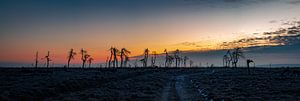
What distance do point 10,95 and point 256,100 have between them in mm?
19130

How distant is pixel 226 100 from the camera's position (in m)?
30.0

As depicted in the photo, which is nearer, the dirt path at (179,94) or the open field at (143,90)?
the dirt path at (179,94)

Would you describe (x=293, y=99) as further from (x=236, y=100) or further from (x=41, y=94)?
(x=41, y=94)

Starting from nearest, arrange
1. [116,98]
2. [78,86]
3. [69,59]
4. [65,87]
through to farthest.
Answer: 1. [116,98]
2. [65,87]
3. [78,86]
4. [69,59]

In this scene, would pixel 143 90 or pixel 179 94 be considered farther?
pixel 143 90

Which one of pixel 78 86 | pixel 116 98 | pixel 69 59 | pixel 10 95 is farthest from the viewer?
pixel 69 59

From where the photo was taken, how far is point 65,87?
40000 millimetres

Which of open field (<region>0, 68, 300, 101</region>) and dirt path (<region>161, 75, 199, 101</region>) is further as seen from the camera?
open field (<region>0, 68, 300, 101</region>)

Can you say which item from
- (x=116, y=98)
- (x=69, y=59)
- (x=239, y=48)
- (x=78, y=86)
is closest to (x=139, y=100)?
(x=116, y=98)

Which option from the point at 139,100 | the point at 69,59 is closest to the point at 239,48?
the point at 69,59

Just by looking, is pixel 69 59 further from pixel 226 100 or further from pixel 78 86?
pixel 226 100

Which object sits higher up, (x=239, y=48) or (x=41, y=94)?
(x=239, y=48)

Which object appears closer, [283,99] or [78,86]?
[283,99]

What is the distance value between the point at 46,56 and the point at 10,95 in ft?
503
